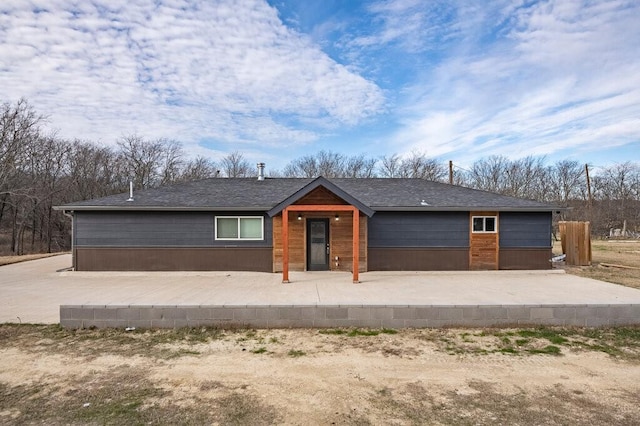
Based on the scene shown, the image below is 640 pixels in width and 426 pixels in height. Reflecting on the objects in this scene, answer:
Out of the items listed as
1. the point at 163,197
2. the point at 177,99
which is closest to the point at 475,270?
the point at 163,197

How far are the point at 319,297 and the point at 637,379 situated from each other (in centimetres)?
508

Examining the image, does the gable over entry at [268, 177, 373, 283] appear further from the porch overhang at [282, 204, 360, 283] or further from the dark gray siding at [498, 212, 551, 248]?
the dark gray siding at [498, 212, 551, 248]

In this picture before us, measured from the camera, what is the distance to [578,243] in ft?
43.3

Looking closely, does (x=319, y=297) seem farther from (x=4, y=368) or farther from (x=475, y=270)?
(x=475, y=270)

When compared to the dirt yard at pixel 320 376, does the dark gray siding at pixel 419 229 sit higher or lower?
higher

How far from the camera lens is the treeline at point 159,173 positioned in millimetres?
24833

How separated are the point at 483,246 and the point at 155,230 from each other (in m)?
11.0

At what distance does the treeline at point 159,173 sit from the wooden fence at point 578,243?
46.4 feet

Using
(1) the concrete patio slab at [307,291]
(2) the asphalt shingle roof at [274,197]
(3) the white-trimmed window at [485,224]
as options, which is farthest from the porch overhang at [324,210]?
(3) the white-trimmed window at [485,224]

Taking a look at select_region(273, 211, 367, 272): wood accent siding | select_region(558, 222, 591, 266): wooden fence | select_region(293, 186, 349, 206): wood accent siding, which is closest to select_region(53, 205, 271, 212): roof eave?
select_region(273, 211, 367, 272): wood accent siding

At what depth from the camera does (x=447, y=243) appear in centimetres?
1152

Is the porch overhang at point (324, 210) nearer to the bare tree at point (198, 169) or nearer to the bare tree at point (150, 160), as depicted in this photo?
the bare tree at point (198, 169)

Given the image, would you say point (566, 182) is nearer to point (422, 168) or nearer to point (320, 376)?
point (422, 168)

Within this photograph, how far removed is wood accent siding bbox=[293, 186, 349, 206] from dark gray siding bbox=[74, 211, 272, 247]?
1.54 m
